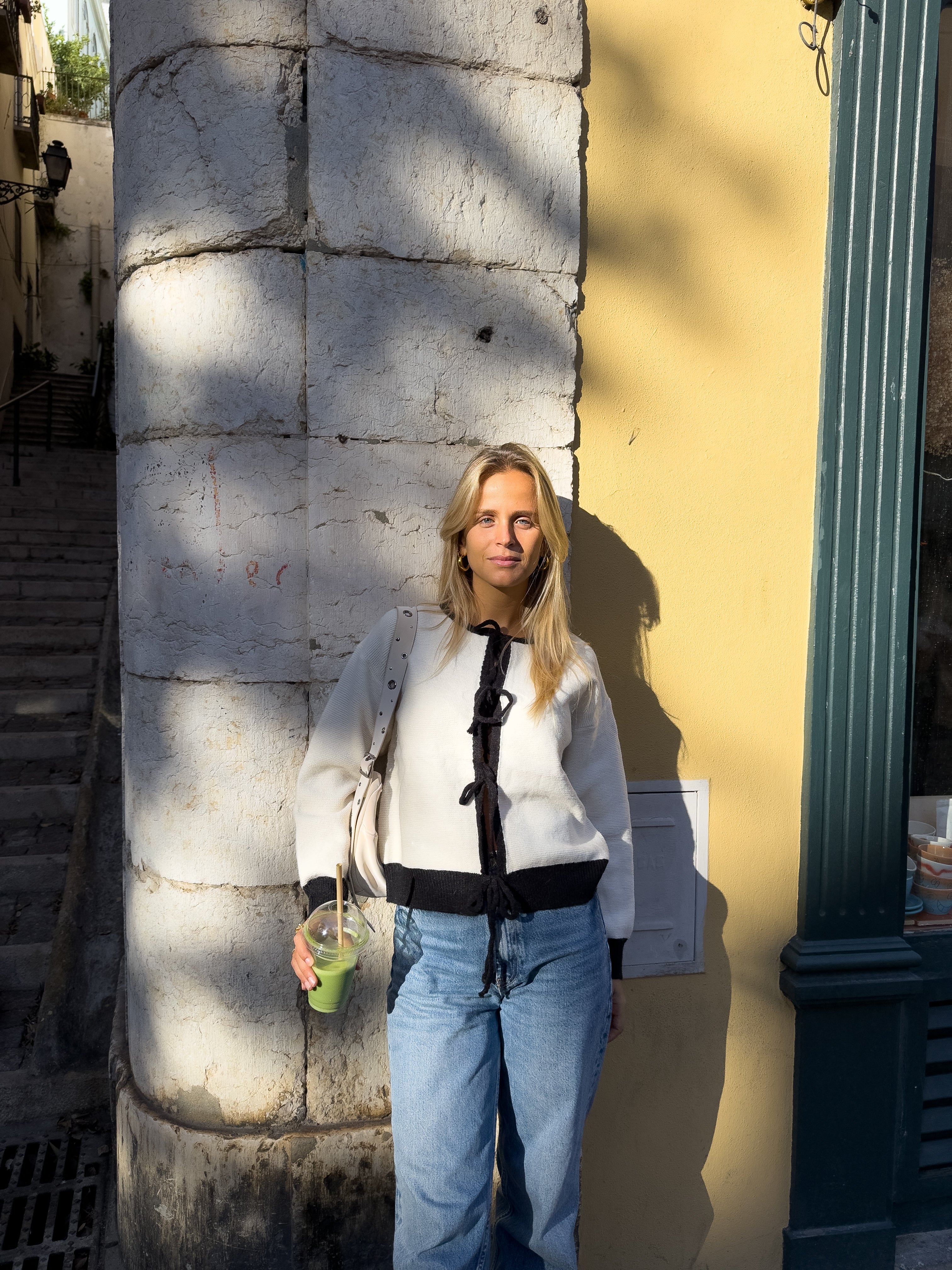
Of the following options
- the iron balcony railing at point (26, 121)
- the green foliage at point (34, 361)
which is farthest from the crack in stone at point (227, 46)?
the green foliage at point (34, 361)

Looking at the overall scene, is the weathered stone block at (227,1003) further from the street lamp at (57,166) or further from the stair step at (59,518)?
the street lamp at (57,166)

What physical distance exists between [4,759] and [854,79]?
14.7ft

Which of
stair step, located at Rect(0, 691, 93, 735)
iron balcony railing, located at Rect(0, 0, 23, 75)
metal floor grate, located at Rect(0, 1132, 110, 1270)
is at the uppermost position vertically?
iron balcony railing, located at Rect(0, 0, 23, 75)

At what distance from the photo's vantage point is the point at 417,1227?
1751 millimetres

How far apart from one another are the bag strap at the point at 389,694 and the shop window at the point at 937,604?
5.51ft

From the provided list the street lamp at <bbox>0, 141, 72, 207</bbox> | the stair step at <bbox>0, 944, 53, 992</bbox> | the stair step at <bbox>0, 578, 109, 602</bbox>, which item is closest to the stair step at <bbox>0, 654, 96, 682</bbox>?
the stair step at <bbox>0, 578, 109, 602</bbox>

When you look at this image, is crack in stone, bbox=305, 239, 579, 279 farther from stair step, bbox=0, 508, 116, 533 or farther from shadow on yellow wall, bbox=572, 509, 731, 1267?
stair step, bbox=0, 508, 116, 533

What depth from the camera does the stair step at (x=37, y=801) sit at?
13.5 feet

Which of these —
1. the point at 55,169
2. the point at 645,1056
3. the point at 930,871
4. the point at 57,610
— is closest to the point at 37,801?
the point at 57,610

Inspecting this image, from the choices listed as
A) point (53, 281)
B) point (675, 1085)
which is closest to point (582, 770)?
point (675, 1085)

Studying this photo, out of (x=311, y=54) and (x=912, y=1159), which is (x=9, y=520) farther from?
(x=912, y=1159)

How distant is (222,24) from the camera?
Answer: 2.04 m

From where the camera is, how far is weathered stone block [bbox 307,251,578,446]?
2.13 metres

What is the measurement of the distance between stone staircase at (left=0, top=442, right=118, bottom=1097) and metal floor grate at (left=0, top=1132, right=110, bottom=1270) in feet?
0.68
